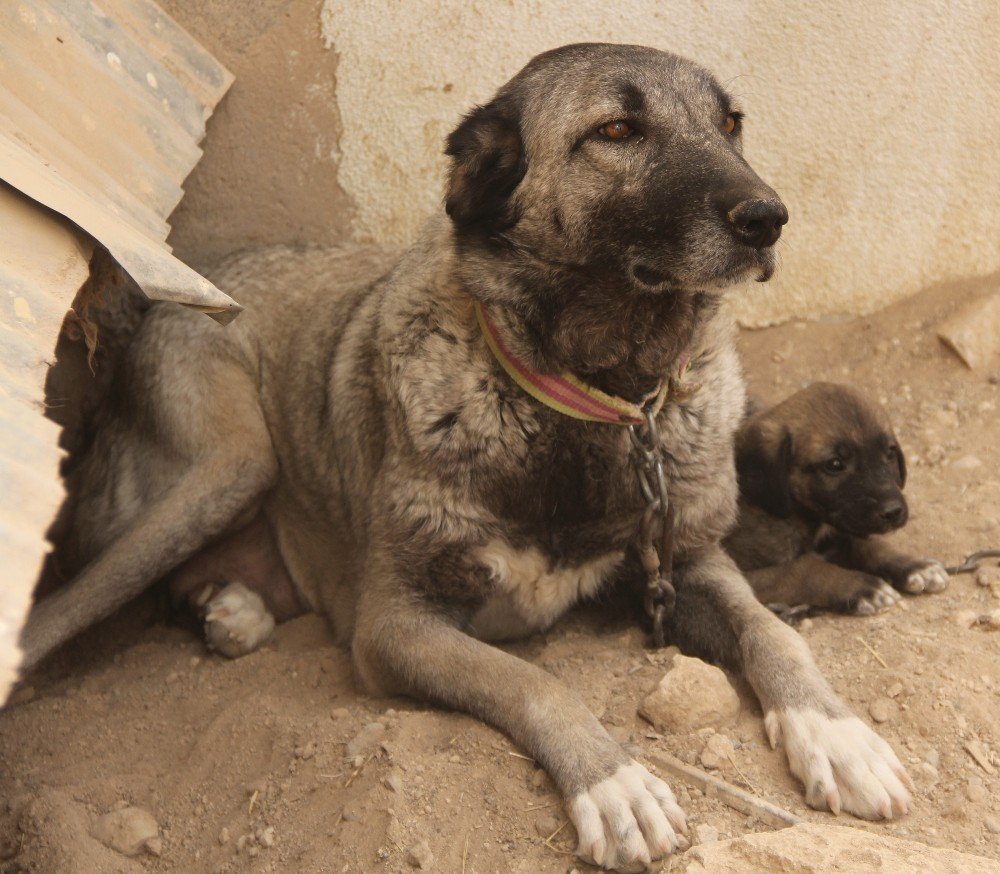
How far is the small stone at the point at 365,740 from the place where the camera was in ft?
9.00

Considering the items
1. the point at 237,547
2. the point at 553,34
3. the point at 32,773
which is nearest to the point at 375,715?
the point at 32,773

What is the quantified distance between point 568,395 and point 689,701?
0.96 m

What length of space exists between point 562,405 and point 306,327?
1.52 m

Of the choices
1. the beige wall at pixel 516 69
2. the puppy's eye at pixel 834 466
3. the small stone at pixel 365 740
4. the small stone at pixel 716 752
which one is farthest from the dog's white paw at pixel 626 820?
the beige wall at pixel 516 69

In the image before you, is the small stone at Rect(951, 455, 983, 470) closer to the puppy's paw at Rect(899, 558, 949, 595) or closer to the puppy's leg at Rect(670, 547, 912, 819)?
the puppy's paw at Rect(899, 558, 949, 595)

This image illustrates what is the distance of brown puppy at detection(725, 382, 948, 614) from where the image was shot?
384 centimetres

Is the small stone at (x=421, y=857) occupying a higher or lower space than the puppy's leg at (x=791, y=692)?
lower

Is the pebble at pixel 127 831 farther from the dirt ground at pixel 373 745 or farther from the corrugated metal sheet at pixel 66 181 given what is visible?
the corrugated metal sheet at pixel 66 181

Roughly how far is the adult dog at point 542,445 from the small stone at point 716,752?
0.17 meters

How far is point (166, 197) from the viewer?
3.88 meters

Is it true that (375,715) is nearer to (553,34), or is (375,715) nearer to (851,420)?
(851,420)

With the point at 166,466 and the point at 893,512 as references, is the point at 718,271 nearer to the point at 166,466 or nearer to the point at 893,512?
the point at 893,512

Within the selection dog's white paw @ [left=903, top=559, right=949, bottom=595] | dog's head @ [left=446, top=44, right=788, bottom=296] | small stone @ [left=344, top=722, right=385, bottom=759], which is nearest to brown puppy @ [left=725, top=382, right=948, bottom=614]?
dog's white paw @ [left=903, top=559, right=949, bottom=595]

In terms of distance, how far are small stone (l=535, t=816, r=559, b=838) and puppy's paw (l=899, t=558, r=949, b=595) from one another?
192cm
